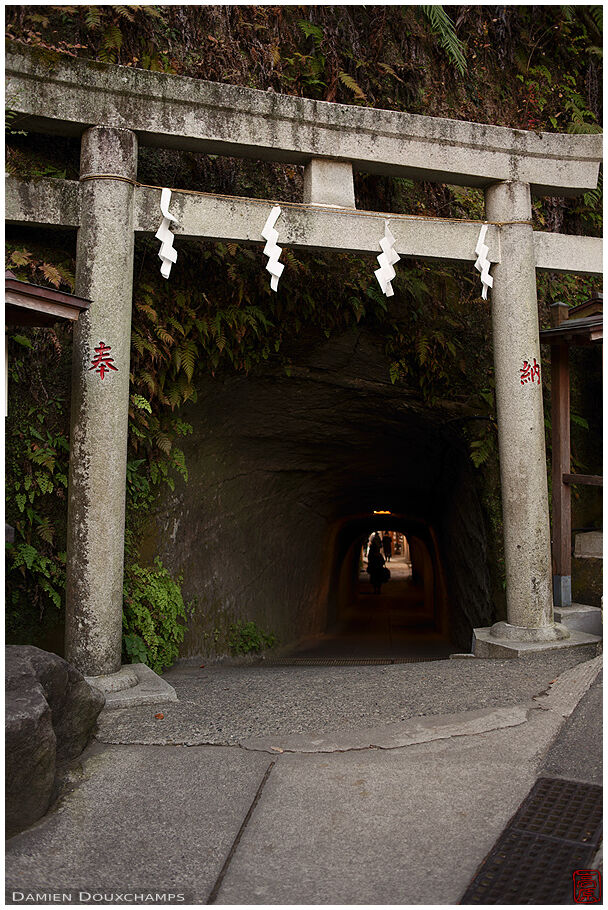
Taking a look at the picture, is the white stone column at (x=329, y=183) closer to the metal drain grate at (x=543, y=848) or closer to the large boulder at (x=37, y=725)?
the large boulder at (x=37, y=725)

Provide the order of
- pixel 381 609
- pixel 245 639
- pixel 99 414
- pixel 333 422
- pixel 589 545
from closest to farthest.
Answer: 1. pixel 99 414
2. pixel 589 545
3. pixel 245 639
4. pixel 333 422
5. pixel 381 609

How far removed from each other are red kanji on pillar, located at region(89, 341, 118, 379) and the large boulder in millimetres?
2358

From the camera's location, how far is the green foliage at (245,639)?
31.4 feet

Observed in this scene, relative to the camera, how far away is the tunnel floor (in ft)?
46.9

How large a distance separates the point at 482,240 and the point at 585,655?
413cm

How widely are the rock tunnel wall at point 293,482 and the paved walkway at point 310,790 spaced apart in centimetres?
316

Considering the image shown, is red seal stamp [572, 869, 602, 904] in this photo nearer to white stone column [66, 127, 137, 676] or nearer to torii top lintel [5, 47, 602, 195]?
white stone column [66, 127, 137, 676]

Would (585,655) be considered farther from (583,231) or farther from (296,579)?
(296,579)

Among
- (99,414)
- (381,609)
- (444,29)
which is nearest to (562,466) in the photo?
(99,414)

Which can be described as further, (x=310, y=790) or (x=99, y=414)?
(x=99, y=414)

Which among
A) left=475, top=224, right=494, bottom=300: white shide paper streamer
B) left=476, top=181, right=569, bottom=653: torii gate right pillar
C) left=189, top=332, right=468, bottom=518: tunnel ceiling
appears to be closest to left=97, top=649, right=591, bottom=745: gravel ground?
left=476, top=181, right=569, bottom=653: torii gate right pillar

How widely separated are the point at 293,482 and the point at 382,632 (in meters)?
8.55

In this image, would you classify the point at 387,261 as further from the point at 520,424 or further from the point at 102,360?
the point at 102,360

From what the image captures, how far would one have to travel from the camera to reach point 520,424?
6.95 metres
